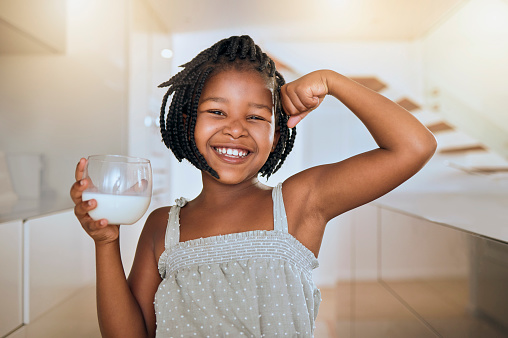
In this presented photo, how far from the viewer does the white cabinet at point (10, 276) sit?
1102 mm

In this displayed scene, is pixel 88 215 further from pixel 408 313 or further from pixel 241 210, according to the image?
pixel 408 313

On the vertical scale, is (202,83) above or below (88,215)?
above

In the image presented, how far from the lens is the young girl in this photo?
0.85 metres

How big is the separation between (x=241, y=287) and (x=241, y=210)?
17cm

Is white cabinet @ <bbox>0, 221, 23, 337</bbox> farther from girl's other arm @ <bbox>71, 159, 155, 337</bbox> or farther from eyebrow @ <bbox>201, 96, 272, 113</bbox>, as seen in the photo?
eyebrow @ <bbox>201, 96, 272, 113</bbox>

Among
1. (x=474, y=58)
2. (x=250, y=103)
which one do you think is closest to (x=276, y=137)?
(x=250, y=103)

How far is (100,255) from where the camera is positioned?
877 millimetres

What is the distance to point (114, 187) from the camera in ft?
2.51

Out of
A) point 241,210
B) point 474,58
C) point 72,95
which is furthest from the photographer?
point 474,58

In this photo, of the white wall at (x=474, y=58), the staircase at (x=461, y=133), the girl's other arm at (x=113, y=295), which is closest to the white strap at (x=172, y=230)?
the girl's other arm at (x=113, y=295)

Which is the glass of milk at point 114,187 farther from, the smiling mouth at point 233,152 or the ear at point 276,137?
the ear at point 276,137

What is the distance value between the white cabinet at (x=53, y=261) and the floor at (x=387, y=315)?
4 cm

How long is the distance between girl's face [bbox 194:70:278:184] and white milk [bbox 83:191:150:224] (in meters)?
0.20

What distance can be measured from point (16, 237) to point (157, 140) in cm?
207
